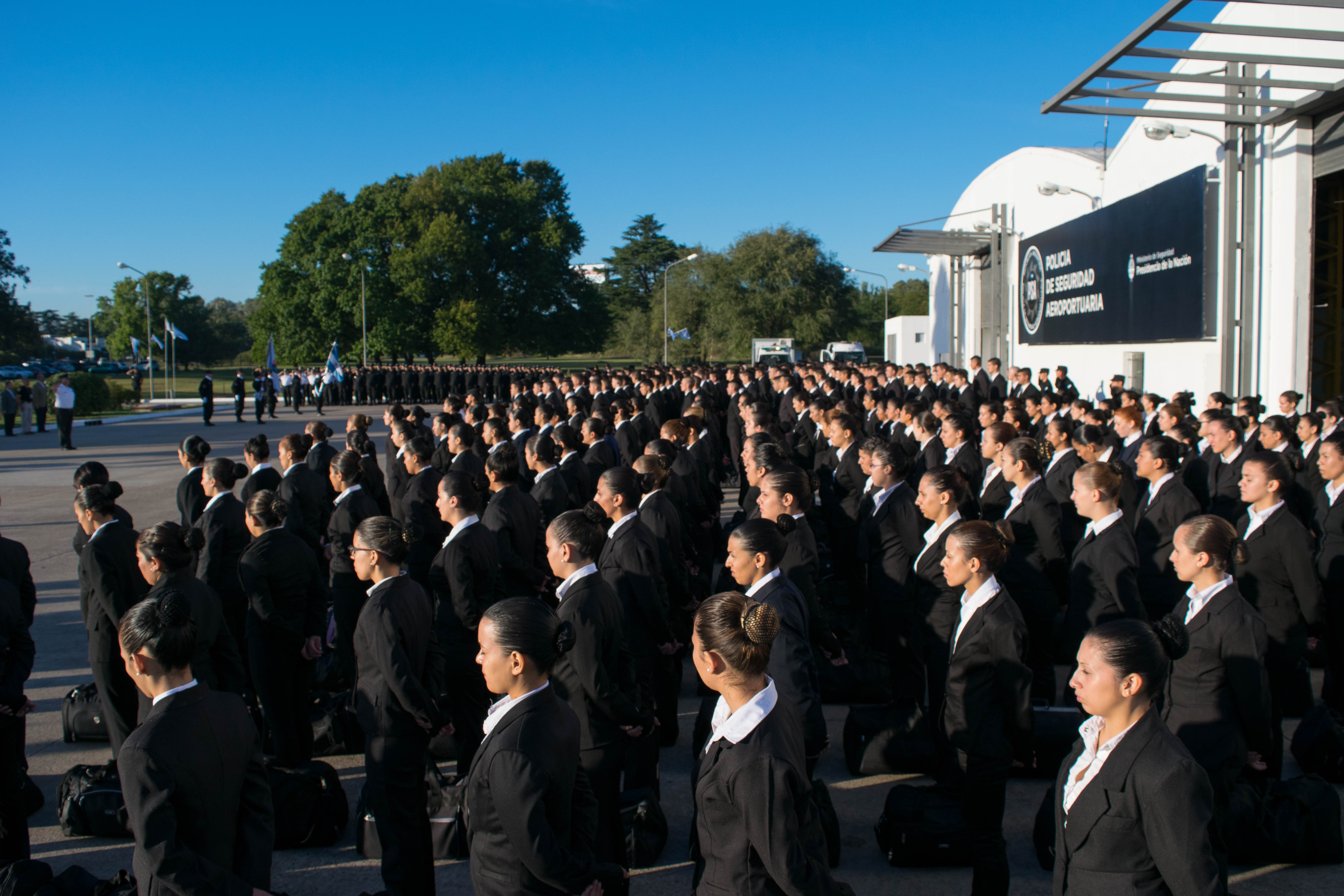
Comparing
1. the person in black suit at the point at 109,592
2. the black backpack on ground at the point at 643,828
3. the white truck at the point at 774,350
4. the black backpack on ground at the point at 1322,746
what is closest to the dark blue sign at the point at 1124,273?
the black backpack on ground at the point at 1322,746

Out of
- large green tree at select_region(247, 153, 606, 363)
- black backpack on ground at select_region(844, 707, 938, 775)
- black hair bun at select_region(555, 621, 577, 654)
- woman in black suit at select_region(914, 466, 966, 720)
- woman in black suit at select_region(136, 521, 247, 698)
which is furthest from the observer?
large green tree at select_region(247, 153, 606, 363)

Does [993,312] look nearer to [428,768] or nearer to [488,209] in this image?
[428,768]

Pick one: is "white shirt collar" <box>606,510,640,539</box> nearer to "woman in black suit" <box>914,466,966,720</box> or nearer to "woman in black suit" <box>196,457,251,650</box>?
"woman in black suit" <box>914,466,966,720</box>

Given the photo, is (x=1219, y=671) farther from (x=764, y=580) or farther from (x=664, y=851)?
(x=664, y=851)

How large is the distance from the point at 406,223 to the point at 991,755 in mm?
51278

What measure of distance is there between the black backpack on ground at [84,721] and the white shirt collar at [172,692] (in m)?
3.54

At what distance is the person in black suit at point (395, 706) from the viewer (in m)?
3.68

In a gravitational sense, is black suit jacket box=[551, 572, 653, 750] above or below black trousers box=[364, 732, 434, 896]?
above

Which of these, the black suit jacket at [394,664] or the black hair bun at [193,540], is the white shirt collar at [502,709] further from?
the black hair bun at [193,540]

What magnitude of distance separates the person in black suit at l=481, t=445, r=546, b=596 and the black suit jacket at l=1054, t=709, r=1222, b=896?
141 inches

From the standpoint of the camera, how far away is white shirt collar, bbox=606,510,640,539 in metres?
4.86

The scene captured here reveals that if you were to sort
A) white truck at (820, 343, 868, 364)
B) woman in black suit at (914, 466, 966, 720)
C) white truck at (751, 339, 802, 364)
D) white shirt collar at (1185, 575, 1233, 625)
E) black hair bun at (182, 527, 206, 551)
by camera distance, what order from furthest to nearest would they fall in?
white truck at (751, 339, 802, 364) < white truck at (820, 343, 868, 364) < woman in black suit at (914, 466, 966, 720) < black hair bun at (182, 527, 206, 551) < white shirt collar at (1185, 575, 1233, 625)

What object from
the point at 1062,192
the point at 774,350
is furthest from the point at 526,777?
the point at 774,350

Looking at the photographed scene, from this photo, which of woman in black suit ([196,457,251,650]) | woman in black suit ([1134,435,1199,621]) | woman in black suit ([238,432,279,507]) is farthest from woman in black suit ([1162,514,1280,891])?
woman in black suit ([238,432,279,507])
